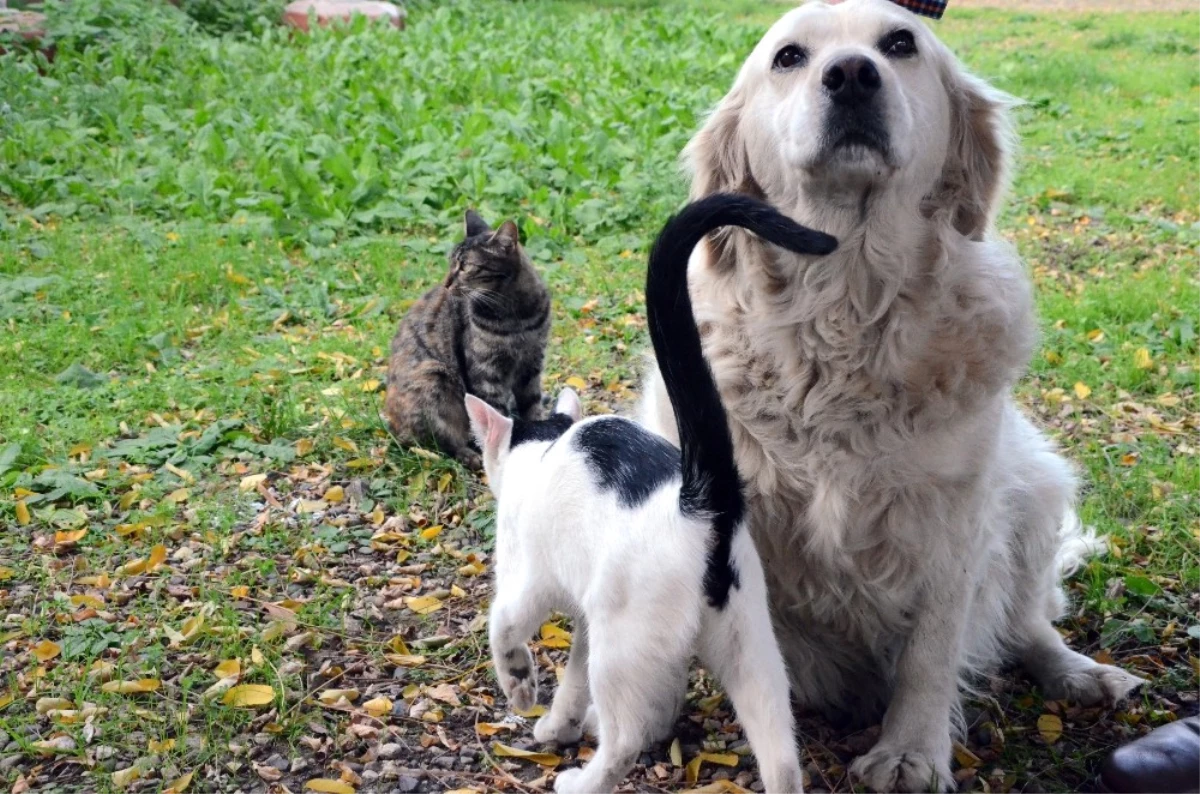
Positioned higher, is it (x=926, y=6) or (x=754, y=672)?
(x=926, y=6)

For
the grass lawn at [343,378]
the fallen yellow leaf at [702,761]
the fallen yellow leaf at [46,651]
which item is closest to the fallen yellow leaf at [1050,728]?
the grass lawn at [343,378]

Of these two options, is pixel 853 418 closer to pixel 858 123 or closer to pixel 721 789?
pixel 858 123

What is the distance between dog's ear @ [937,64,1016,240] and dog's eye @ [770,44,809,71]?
36 cm

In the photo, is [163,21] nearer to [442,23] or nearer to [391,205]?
[442,23]

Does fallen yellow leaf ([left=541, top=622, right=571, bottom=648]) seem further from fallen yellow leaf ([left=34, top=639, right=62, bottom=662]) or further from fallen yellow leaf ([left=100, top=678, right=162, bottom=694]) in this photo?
fallen yellow leaf ([left=34, top=639, right=62, bottom=662])

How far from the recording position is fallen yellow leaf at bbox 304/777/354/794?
262 cm

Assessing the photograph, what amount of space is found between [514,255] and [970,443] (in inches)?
103

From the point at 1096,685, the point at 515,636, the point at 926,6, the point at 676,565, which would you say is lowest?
the point at 1096,685

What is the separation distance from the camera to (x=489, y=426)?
2.90m

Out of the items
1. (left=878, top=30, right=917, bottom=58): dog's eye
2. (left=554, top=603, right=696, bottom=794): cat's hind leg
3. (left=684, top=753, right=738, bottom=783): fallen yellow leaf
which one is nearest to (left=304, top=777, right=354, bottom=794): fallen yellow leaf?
(left=554, top=603, right=696, bottom=794): cat's hind leg

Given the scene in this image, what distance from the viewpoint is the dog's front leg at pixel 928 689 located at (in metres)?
2.64

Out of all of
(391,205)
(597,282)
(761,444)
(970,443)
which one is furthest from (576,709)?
(391,205)

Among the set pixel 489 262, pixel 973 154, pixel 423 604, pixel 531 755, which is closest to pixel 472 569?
pixel 423 604

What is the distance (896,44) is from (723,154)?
49 cm
